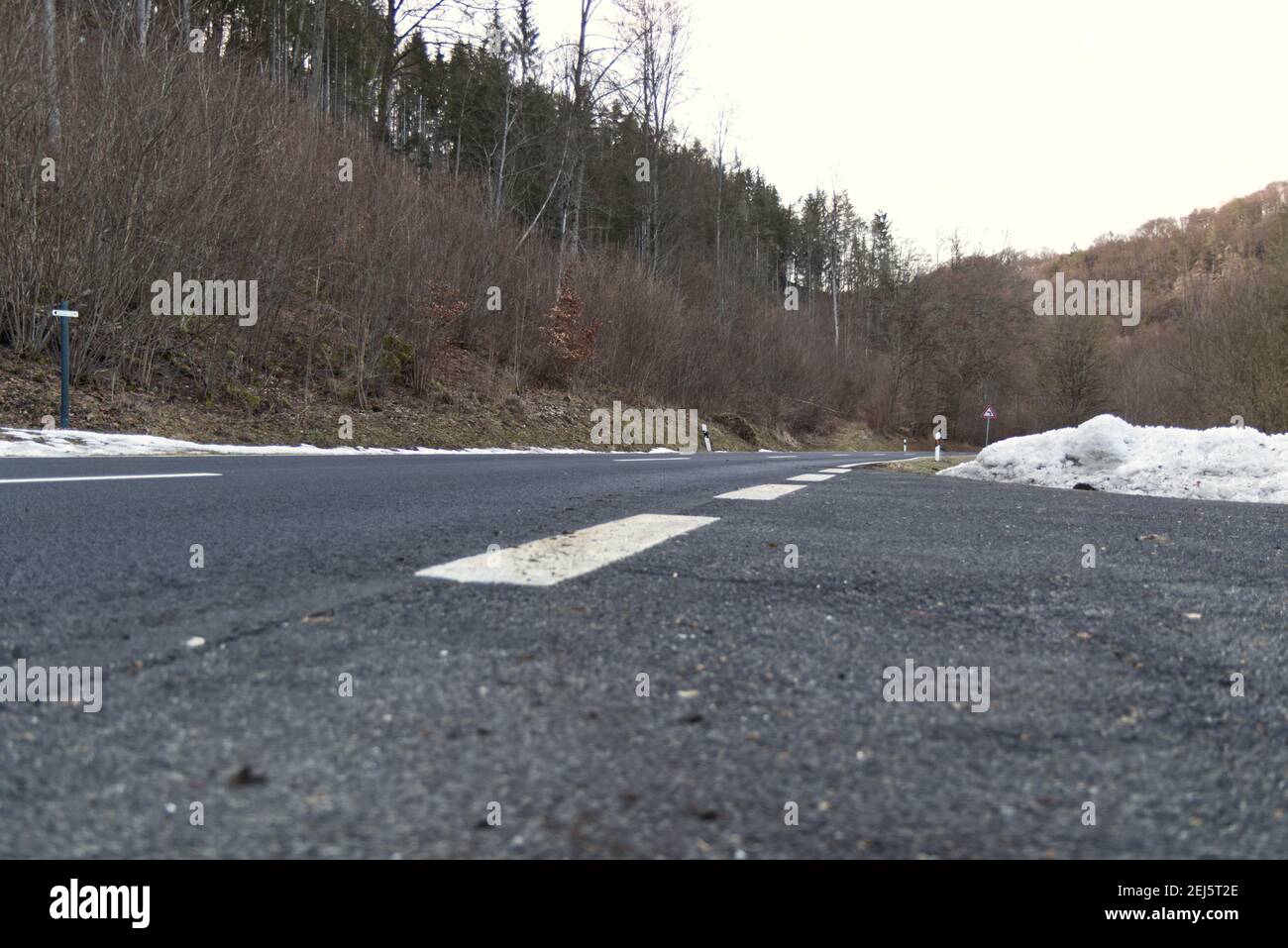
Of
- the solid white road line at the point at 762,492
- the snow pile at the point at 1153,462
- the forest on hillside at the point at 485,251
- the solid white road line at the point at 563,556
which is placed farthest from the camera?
the forest on hillside at the point at 485,251

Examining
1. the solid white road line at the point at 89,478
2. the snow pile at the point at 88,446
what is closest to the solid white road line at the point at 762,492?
the solid white road line at the point at 89,478

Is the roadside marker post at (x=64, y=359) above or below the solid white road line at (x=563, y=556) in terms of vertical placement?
above

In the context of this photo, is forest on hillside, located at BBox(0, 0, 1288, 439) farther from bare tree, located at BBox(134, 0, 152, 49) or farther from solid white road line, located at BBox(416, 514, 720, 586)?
solid white road line, located at BBox(416, 514, 720, 586)

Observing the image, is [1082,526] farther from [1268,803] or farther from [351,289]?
[351,289]

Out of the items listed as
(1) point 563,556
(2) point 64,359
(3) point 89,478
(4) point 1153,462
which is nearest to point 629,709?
(1) point 563,556

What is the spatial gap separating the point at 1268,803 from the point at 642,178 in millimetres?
31724

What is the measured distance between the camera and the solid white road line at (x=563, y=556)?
2.29 m

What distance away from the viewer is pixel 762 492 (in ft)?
19.3

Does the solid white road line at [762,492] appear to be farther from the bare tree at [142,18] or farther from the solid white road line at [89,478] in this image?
the bare tree at [142,18]

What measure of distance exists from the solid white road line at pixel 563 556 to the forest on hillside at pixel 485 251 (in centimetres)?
1107

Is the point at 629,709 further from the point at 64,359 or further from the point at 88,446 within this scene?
the point at 64,359

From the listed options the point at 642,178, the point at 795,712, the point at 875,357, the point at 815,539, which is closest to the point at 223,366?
the point at 815,539

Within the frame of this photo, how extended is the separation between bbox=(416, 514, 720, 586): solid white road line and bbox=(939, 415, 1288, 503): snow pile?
6639 millimetres

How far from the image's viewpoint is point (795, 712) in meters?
1.31
